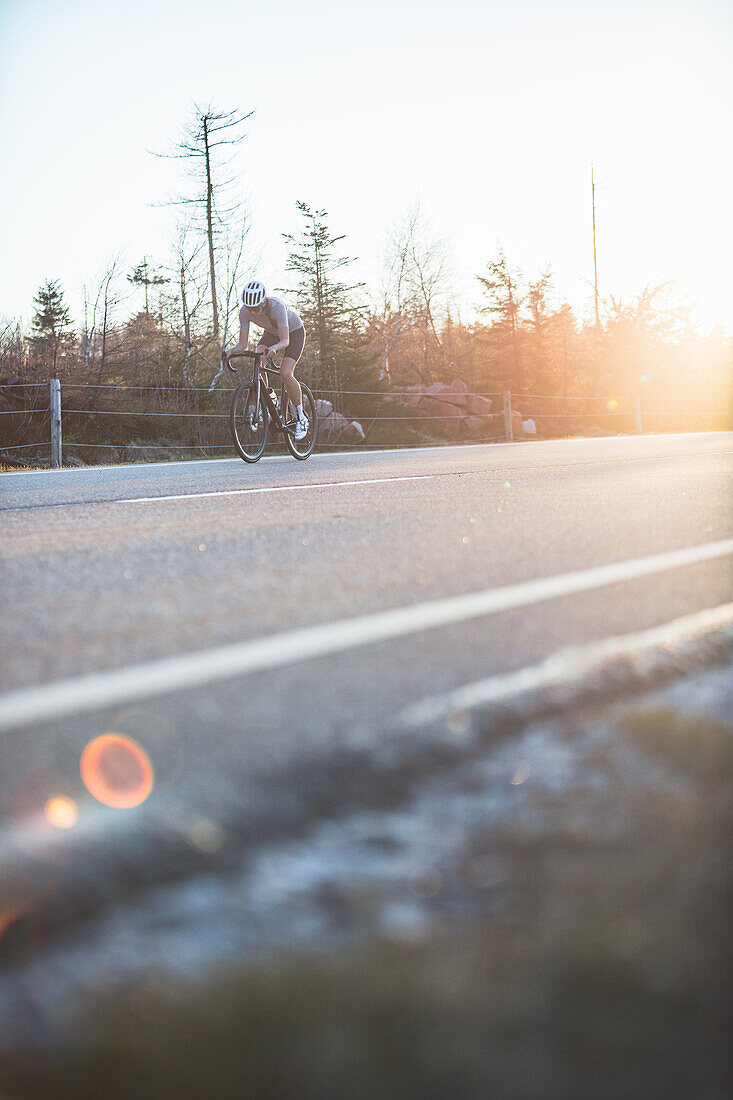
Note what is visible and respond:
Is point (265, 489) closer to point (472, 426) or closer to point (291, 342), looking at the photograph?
point (291, 342)

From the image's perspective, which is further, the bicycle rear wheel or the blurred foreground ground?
the bicycle rear wheel

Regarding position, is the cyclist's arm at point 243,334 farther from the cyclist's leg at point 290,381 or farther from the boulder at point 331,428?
the boulder at point 331,428

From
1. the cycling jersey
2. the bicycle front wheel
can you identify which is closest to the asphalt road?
the bicycle front wheel

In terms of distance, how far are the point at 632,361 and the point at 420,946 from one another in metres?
44.1

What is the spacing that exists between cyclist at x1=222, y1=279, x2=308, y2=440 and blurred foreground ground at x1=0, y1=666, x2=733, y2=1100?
7.24m

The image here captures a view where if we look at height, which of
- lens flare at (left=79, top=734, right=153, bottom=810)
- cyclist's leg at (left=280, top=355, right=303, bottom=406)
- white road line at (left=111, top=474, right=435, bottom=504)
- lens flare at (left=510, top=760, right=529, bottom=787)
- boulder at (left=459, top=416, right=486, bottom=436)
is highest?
boulder at (left=459, top=416, right=486, bottom=436)

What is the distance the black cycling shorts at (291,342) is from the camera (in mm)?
8810

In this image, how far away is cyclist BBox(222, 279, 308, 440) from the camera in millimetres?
8172

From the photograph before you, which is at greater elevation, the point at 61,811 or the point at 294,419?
the point at 294,419

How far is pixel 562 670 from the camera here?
5.04 feet

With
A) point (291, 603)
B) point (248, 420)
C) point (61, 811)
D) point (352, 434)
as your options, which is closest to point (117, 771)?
point (61, 811)

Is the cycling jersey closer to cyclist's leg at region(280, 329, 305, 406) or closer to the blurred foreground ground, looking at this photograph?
cyclist's leg at region(280, 329, 305, 406)

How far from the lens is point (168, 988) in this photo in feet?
2.37

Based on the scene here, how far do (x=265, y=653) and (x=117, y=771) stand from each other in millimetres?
545
